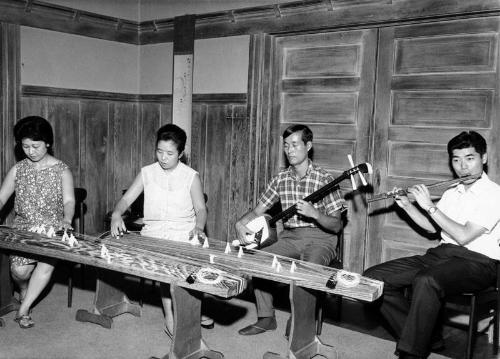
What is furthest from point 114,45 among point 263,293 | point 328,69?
point 263,293

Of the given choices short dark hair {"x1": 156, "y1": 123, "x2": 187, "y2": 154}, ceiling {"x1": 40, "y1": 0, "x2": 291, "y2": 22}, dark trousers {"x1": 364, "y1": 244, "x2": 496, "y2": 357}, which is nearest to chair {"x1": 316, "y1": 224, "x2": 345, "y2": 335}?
dark trousers {"x1": 364, "y1": 244, "x2": 496, "y2": 357}

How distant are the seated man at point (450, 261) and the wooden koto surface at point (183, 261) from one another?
0.47 m

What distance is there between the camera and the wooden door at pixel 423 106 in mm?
3809

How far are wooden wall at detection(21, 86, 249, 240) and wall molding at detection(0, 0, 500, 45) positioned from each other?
1.93 feet

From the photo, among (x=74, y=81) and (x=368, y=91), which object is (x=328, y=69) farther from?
(x=74, y=81)

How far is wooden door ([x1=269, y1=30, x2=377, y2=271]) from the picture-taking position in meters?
4.37

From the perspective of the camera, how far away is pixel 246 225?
409cm

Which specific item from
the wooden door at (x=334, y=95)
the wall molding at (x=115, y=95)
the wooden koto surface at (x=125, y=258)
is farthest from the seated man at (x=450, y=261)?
the wall molding at (x=115, y=95)

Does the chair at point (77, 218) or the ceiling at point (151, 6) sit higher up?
the ceiling at point (151, 6)

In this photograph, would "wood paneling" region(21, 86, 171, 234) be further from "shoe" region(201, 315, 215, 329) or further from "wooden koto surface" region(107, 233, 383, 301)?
"shoe" region(201, 315, 215, 329)

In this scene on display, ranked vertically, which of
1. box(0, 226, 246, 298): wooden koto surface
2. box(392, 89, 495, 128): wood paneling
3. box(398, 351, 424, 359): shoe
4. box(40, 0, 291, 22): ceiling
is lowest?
box(398, 351, 424, 359): shoe

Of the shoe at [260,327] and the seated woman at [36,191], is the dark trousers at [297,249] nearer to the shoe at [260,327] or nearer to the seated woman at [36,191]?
the shoe at [260,327]

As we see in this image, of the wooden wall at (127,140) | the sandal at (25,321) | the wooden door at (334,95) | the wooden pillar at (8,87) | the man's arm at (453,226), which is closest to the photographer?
the man's arm at (453,226)

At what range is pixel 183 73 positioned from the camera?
539cm
